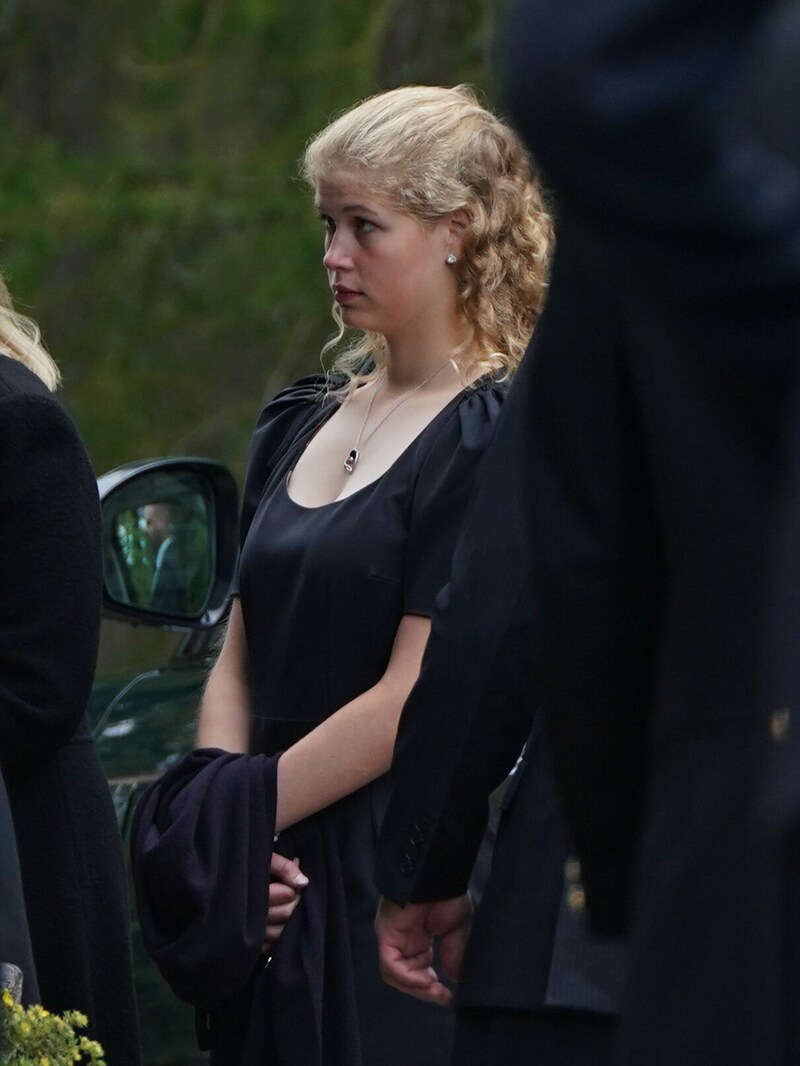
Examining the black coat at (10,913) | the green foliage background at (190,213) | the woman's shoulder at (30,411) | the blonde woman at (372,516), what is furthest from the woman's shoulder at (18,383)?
the green foliage background at (190,213)

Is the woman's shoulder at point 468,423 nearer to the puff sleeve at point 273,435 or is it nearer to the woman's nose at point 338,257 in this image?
the woman's nose at point 338,257

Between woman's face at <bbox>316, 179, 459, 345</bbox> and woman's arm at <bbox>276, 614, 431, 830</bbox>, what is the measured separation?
1.64ft

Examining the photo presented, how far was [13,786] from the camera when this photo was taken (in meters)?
3.23

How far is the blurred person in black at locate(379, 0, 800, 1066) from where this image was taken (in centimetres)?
133

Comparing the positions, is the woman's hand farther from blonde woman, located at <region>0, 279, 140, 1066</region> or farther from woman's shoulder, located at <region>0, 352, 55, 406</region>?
woman's shoulder, located at <region>0, 352, 55, 406</region>

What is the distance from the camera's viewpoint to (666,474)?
1.61 meters

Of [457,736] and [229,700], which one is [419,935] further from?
[229,700]

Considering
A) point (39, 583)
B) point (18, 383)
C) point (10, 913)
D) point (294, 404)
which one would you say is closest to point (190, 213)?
point (294, 404)

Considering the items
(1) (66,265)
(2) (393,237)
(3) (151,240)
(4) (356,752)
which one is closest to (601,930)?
(4) (356,752)

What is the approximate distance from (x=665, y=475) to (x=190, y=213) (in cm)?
899

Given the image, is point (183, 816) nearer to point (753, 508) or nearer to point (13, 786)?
point (13, 786)

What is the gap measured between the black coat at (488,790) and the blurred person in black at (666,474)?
364 mm

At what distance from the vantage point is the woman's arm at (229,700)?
326cm

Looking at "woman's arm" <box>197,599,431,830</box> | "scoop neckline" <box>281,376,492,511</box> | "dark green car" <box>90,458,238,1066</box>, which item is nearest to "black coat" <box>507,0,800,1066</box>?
"woman's arm" <box>197,599,431,830</box>
